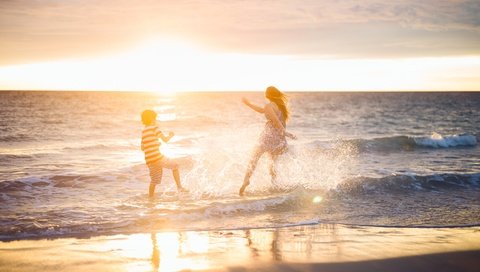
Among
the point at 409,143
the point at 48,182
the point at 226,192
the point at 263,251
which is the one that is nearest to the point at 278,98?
the point at 226,192

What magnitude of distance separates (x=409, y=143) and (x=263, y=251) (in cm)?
1808

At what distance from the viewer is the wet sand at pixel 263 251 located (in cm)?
532

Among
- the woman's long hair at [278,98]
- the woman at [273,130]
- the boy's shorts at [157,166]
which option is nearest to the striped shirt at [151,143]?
the boy's shorts at [157,166]

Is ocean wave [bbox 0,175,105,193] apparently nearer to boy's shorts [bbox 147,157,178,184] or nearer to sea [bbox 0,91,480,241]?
sea [bbox 0,91,480,241]

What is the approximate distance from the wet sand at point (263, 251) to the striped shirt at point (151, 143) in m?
2.68

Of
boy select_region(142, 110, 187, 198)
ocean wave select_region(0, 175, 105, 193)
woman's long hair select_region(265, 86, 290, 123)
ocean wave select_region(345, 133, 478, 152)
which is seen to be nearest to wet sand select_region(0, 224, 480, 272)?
boy select_region(142, 110, 187, 198)

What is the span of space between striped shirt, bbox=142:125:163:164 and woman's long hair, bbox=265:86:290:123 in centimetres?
258

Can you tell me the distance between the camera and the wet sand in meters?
5.32

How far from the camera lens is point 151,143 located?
9266mm

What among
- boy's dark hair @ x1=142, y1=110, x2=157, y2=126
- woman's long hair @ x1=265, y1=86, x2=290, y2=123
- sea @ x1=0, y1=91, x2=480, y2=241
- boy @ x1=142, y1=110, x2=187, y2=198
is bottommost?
sea @ x1=0, y1=91, x2=480, y2=241

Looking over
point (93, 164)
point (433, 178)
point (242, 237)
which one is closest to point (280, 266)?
point (242, 237)

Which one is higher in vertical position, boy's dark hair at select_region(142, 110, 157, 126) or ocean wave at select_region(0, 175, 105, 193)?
boy's dark hair at select_region(142, 110, 157, 126)

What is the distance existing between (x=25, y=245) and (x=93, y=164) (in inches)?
358

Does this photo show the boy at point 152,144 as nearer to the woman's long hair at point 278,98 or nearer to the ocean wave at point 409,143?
the woman's long hair at point 278,98
